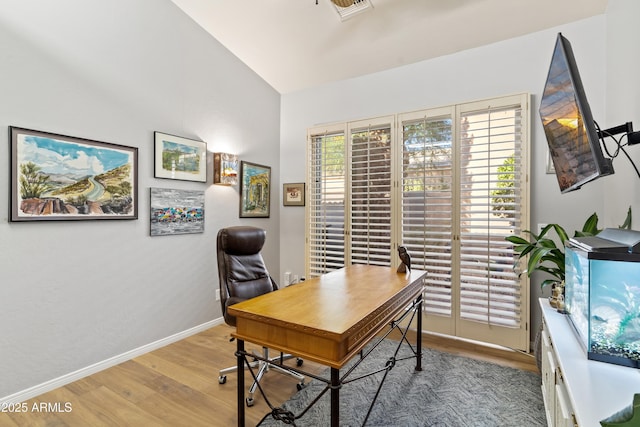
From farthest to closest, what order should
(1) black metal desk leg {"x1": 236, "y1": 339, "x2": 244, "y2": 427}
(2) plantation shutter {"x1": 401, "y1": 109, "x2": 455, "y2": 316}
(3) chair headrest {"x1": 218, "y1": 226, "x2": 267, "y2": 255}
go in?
(2) plantation shutter {"x1": 401, "y1": 109, "x2": 455, "y2": 316} → (3) chair headrest {"x1": 218, "y1": 226, "x2": 267, "y2": 255} → (1) black metal desk leg {"x1": 236, "y1": 339, "x2": 244, "y2": 427}

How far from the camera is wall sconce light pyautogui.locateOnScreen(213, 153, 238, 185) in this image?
3469mm

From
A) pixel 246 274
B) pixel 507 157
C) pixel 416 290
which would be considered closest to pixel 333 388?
pixel 416 290

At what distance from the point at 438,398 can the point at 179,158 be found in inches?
121

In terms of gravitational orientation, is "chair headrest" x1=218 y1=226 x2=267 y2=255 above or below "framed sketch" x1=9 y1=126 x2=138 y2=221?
below

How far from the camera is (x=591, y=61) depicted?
2615 mm

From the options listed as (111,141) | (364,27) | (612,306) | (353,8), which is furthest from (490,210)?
(111,141)

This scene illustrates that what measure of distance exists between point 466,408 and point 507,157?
211 centimetres

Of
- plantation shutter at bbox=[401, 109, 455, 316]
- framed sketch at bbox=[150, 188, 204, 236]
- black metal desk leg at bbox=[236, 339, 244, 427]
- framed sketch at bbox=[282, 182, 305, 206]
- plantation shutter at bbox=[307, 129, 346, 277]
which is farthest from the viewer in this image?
framed sketch at bbox=[282, 182, 305, 206]

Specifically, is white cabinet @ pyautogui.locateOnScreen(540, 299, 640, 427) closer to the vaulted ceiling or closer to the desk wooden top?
the desk wooden top

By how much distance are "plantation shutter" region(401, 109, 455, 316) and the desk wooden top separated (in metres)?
1.16

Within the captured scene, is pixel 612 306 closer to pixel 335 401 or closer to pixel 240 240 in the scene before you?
pixel 335 401

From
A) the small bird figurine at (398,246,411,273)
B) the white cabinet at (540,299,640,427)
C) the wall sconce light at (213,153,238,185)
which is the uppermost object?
the wall sconce light at (213,153,238,185)

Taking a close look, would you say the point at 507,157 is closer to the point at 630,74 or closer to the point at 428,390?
the point at 630,74

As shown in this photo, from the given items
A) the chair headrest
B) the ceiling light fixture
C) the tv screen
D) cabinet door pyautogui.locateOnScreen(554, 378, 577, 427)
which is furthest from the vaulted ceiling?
cabinet door pyautogui.locateOnScreen(554, 378, 577, 427)
